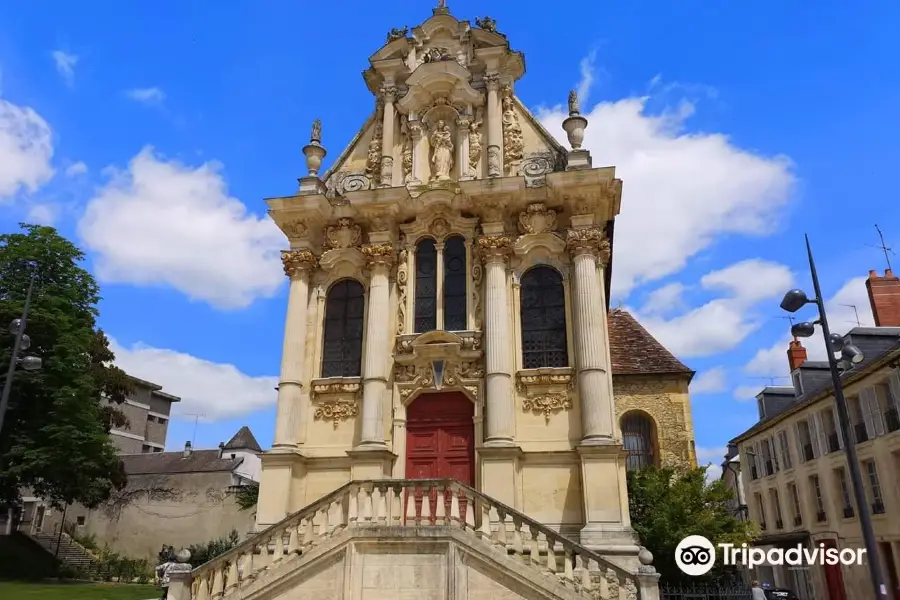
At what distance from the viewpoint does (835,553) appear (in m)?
21.6

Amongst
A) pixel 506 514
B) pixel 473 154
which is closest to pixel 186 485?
pixel 473 154

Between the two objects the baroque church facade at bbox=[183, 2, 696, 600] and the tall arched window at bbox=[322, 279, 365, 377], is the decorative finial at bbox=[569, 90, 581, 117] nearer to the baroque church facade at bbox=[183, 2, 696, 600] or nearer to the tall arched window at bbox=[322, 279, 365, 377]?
the baroque church facade at bbox=[183, 2, 696, 600]

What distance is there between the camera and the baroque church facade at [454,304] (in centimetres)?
1439

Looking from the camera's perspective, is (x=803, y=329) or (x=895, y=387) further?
(x=895, y=387)

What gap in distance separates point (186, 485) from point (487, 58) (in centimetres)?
2688

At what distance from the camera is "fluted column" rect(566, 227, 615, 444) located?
46.7 feet

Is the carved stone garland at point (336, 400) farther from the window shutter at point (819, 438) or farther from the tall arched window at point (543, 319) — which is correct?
the window shutter at point (819, 438)

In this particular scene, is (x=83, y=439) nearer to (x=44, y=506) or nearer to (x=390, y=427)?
(x=390, y=427)

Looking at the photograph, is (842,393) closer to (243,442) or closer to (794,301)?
(794,301)

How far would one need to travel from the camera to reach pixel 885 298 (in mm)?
23656

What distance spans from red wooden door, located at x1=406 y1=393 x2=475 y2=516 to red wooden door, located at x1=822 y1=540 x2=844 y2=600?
15757mm

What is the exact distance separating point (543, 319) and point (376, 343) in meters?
4.08

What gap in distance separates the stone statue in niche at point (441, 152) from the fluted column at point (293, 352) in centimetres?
399

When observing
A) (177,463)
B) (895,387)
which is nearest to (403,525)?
(895,387)
